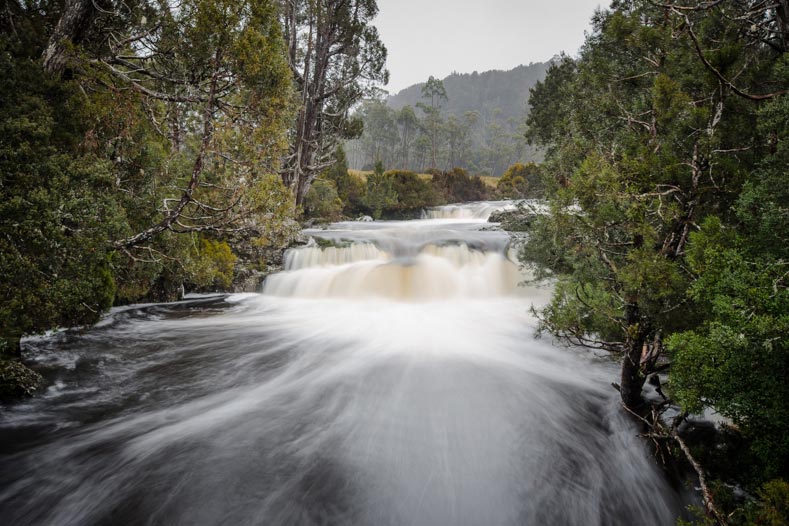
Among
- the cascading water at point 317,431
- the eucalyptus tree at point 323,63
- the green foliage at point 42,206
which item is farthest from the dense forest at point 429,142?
the green foliage at point 42,206

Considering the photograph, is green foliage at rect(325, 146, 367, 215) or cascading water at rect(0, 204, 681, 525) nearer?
cascading water at rect(0, 204, 681, 525)

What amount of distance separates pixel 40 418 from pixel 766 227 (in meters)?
7.18

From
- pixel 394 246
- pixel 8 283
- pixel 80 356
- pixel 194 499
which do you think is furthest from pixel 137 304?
pixel 394 246

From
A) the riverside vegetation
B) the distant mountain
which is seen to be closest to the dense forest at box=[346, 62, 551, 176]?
the riverside vegetation

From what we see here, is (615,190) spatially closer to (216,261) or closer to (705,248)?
(705,248)

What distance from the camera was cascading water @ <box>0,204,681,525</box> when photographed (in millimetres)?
3301

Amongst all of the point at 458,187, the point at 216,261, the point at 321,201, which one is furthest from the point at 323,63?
the point at 458,187

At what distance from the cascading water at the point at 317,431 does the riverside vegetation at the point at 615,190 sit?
70 centimetres

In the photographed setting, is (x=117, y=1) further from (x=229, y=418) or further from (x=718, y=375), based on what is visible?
(x=718, y=375)

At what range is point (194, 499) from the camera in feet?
10.6

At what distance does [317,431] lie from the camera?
14.7ft

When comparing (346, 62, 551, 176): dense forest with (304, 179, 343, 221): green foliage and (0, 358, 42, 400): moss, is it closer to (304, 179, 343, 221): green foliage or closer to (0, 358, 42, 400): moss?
(304, 179, 343, 221): green foliage

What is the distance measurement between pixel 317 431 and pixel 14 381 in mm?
3715

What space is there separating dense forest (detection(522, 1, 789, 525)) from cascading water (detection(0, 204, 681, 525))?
41.4 inches
